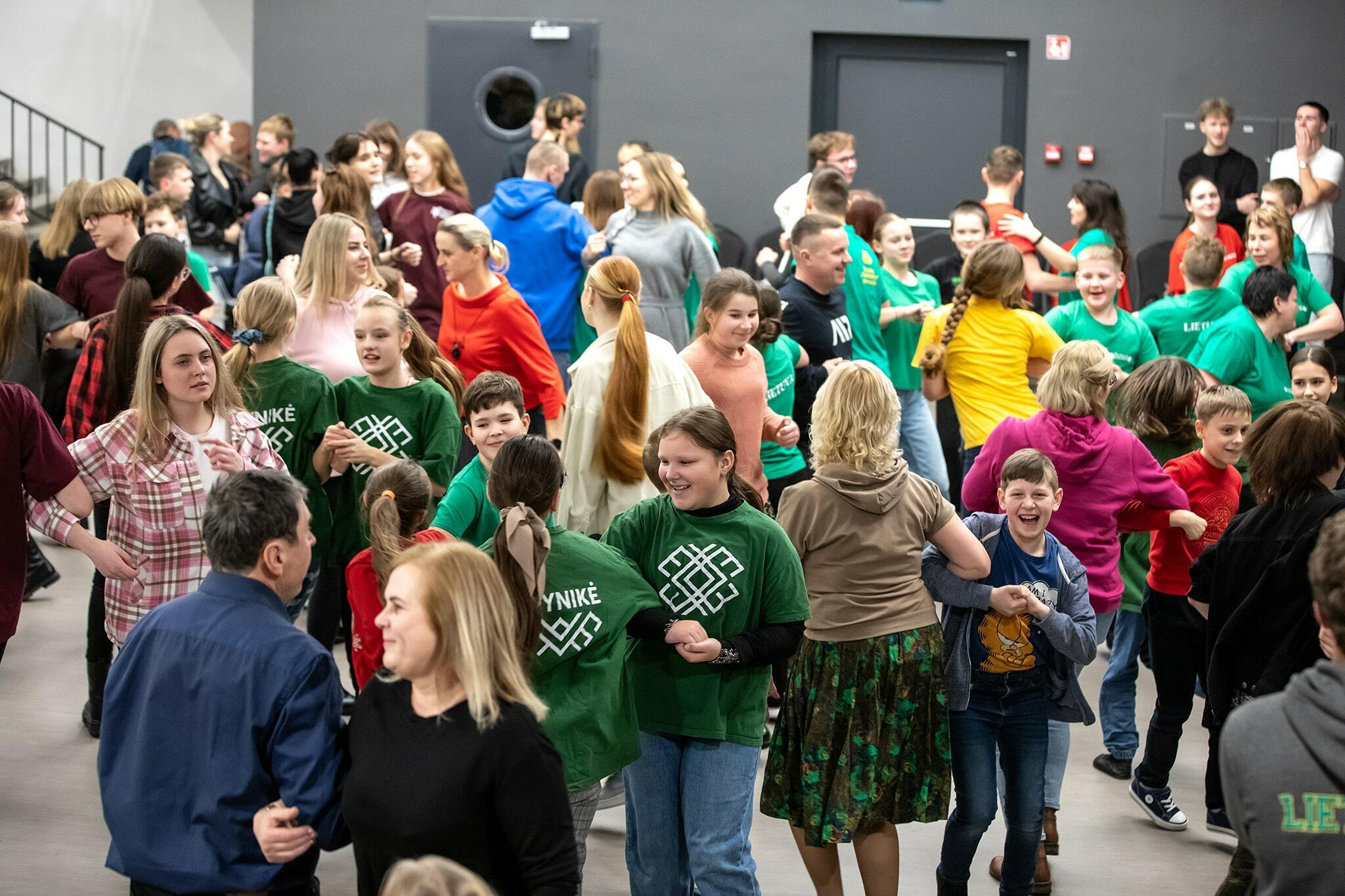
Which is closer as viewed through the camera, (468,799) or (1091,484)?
(468,799)

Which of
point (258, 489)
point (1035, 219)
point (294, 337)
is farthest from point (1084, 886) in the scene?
point (1035, 219)

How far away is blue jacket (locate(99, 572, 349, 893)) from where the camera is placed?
2416mm

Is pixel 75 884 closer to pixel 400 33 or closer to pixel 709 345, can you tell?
pixel 709 345

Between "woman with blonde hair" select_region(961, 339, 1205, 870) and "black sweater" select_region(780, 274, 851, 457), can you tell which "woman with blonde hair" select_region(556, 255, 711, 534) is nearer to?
"woman with blonde hair" select_region(961, 339, 1205, 870)

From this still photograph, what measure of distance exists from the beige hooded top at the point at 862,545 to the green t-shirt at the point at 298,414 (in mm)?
1713

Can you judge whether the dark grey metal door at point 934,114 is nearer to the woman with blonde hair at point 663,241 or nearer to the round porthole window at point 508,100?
the round porthole window at point 508,100

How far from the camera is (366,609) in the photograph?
3340 millimetres

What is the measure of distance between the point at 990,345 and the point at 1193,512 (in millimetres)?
1257

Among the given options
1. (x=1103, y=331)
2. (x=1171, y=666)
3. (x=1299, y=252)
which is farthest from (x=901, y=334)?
(x=1299, y=252)

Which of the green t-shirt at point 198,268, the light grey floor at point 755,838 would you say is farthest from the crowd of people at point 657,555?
the green t-shirt at point 198,268

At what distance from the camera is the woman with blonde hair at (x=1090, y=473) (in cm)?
424

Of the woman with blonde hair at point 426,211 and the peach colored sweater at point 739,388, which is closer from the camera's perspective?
the peach colored sweater at point 739,388

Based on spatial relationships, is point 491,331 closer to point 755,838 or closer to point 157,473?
point 157,473

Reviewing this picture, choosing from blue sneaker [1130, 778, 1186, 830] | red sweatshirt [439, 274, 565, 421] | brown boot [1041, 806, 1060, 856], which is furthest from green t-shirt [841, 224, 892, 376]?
brown boot [1041, 806, 1060, 856]
